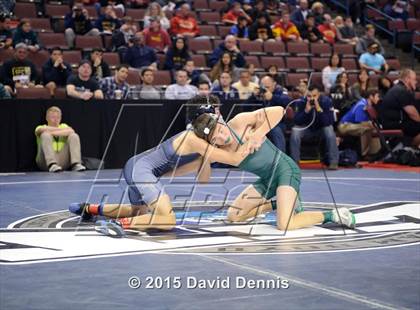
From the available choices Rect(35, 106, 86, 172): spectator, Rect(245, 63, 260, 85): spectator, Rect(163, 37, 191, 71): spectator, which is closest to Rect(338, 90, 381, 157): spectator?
Rect(245, 63, 260, 85): spectator

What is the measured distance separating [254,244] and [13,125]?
21.9 feet

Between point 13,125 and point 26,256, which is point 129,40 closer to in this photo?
point 13,125

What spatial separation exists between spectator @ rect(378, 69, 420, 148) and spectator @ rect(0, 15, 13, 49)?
623 cm

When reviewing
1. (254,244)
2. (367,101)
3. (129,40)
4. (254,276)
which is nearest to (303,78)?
(367,101)

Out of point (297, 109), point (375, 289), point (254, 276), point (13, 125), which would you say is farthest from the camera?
point (297, 109)

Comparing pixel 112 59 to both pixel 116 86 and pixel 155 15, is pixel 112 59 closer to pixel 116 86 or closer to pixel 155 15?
pixel 116 86

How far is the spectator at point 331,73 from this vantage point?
1556 cm

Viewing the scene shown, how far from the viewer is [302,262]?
5215 mm

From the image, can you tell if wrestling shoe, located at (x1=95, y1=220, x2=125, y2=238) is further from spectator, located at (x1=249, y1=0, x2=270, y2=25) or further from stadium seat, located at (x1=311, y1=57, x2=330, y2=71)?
spectator, located at (x1=249, y1=0, x2=270, y2=25)

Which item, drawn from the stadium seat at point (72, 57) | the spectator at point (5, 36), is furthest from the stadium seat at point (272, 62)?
the spectator at point (5, 36)

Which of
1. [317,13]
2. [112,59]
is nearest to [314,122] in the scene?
[112,59]

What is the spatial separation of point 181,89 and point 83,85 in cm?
164

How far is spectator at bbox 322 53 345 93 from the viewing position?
15.6 m

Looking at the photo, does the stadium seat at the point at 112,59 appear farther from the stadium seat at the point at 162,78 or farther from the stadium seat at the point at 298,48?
the stadium seat at the point at 298,48
